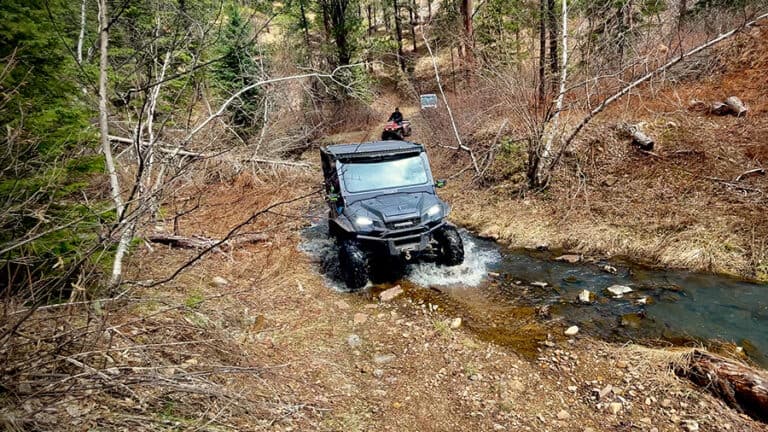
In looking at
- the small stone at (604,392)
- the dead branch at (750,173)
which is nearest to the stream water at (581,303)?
the small stone at (604,392)

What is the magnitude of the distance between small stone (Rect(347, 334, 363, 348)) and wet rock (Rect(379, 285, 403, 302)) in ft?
3.37

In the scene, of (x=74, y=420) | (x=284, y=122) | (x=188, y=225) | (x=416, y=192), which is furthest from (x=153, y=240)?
(x=284, y=122)

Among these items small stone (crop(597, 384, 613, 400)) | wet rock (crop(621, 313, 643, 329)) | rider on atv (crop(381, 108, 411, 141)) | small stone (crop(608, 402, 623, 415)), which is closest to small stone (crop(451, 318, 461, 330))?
small stone (crop(597, 384, 613, 400))

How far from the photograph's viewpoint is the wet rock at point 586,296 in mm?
5760

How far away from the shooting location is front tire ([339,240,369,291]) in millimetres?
5973

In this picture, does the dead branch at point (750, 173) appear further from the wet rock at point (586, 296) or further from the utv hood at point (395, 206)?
the utv hood at point (395, 206)

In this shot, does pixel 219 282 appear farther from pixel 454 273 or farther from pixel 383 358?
pixel 454 273

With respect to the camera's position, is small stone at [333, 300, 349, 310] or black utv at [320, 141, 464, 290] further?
black utv at [320, 141, 464, 290]

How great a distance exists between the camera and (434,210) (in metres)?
6.36

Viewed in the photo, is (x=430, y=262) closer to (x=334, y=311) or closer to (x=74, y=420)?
(x=334, y=311)

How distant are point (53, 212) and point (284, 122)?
12.4 m

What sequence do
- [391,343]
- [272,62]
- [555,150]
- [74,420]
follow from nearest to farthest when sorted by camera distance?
[74,420]
[391,343]
[555,150]
[272,62]

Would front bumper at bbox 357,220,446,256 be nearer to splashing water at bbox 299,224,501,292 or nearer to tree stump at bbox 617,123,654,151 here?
splashing water at bbox 299,224,501,292

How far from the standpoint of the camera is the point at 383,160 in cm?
703
